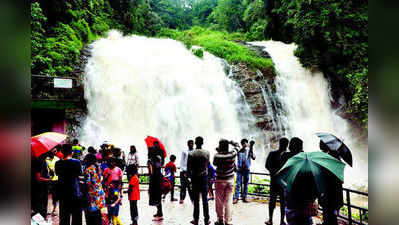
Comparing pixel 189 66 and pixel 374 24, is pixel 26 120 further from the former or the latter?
pixel 189 66

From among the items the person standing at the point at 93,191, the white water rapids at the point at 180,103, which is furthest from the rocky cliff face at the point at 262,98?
the person standing at the point at 93,191

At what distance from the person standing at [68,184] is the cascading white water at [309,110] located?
14095mm

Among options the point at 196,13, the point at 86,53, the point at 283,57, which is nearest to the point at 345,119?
the point at 283,57

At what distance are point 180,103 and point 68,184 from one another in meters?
10.8

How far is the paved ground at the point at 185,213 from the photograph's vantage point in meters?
6.35

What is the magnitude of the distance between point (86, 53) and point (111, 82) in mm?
2926

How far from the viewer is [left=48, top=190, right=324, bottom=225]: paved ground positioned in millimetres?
6348

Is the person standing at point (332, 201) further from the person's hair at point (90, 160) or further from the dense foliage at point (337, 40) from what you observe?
the dense foliage at point (337, 40)

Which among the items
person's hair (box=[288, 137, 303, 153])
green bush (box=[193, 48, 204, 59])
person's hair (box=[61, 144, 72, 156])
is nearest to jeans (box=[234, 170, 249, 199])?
person's hair (box=[288, 137, 303, 153])

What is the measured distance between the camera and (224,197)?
5.59m

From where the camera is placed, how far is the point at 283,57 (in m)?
20.4

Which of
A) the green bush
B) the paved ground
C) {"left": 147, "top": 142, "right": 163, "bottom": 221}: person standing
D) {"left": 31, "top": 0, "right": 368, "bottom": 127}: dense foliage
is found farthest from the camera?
the green bush

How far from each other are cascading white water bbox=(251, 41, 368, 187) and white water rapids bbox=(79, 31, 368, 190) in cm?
6

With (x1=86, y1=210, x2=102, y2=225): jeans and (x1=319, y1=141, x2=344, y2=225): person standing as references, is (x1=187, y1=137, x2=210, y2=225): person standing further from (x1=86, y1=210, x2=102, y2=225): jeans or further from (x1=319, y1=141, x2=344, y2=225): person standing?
(x1=319, y1=141, x2=344, y2=225): person standing
